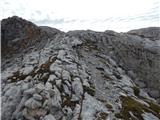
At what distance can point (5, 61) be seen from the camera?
190ft

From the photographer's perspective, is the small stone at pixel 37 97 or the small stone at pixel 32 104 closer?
the small stone at pixel 32 104

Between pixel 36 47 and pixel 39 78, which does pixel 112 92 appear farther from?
pixel 36 47

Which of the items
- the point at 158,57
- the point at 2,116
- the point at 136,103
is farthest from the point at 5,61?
the point at 158,57

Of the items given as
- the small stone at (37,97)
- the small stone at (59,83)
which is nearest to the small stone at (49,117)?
the small stone at (37,97)

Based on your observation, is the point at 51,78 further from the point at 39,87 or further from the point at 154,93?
the point at 154,93

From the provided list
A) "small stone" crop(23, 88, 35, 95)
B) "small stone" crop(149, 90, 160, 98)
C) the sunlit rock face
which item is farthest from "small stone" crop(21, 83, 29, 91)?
"small stone" crop(149, 90, 160, 98)

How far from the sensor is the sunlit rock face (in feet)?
117

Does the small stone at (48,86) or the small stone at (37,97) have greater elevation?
the small stone at (48,86)

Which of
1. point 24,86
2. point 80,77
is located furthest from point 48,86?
point 80,77

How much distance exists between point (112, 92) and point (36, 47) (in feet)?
83.0

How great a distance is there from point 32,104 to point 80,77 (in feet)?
40.2

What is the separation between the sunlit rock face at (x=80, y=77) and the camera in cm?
3578

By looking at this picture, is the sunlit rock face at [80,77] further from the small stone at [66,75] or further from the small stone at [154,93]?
the small stone at [154,93]

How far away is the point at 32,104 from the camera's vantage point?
35.0 metres
